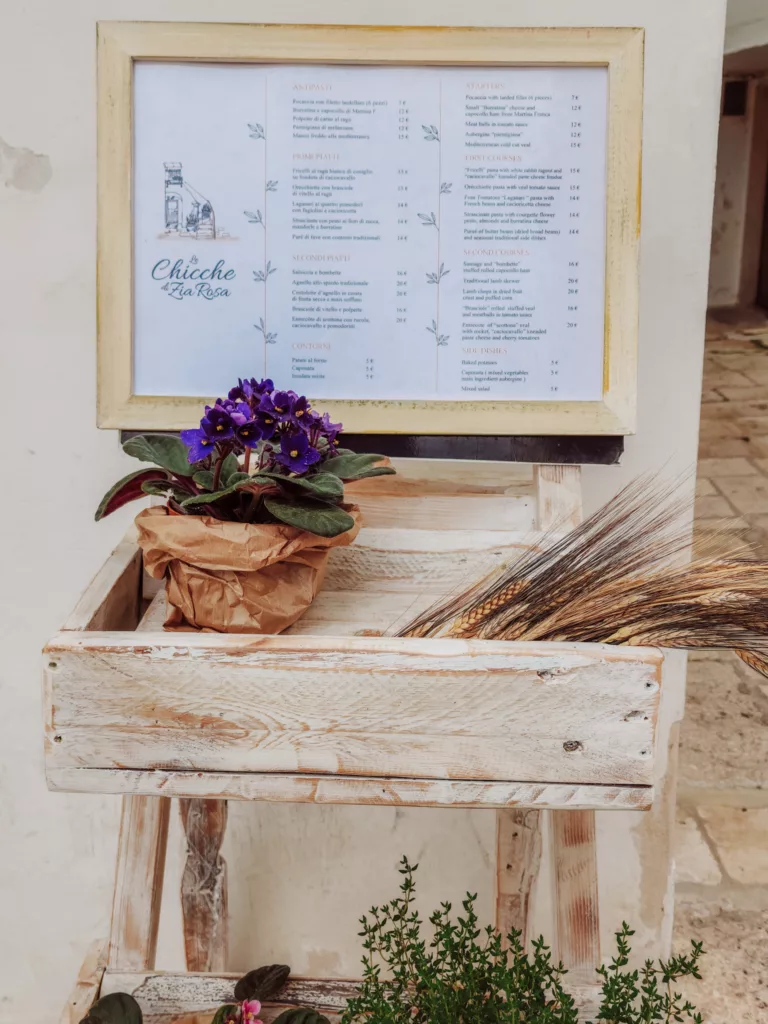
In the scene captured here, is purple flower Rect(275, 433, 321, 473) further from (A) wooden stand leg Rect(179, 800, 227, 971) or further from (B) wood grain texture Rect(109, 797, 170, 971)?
(A) wooden stand leg Rect(179, 800, 227, 971)

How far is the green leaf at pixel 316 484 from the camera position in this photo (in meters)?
0.80

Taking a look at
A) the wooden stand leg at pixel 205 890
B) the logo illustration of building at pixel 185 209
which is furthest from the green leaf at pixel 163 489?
the wooden stand leg at pixel 205 890

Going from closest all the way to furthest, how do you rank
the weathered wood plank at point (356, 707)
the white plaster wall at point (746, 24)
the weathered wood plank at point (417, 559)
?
the weathered wood plank at point (356, 707) < the weathered wood plank at point (417, 559) < the white plaster wall at point (746, 24)

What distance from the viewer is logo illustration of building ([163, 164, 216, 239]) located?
1022mm

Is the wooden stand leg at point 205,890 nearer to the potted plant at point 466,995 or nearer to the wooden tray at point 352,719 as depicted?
the potted plant at point 466,995

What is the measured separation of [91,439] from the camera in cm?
129

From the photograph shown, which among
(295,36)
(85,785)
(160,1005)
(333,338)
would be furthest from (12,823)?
(295,36)

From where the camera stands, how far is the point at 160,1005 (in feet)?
3.42

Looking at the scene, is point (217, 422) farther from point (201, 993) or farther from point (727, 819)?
point (727, 819)

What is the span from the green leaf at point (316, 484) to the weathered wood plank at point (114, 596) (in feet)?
0.60

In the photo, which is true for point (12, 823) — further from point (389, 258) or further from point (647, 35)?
point (647, 35)

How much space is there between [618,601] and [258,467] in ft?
1.07

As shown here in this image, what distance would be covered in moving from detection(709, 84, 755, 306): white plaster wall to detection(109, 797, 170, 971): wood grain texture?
25.9ft

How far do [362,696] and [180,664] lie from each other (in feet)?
0.45
